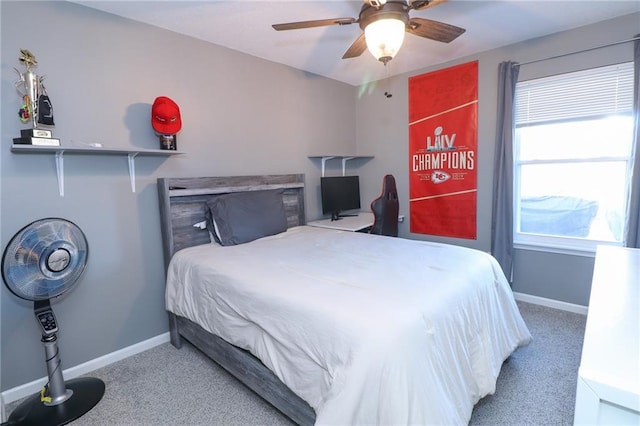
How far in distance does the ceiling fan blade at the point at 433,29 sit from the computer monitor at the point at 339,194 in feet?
6.22

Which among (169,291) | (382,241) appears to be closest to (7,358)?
(169,291)

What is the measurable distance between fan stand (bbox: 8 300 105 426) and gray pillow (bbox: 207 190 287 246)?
45.0 inches

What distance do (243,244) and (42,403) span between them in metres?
1.47

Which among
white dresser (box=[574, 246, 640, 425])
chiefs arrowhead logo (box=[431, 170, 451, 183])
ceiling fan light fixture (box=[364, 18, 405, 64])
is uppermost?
ceiling fan light fixture (box=[364, 18, 405, 64])

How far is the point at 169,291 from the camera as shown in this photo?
224 cm

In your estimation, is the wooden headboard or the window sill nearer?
the wooden headboard

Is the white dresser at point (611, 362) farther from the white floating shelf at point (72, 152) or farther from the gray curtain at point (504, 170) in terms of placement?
the white floating shelf at point (72, 152)

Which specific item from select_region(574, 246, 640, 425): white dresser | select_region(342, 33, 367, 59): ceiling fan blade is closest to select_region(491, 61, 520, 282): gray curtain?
select_region(342, 33, 367, 59): ceiling fan blade

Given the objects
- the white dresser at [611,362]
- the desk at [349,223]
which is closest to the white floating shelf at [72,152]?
the desk at [349,223]

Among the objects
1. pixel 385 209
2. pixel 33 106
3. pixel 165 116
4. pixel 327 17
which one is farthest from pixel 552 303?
pixel 33 106

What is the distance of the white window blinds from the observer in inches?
98.0

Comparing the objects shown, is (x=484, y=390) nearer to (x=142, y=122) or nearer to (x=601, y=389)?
(x=601, y=389)

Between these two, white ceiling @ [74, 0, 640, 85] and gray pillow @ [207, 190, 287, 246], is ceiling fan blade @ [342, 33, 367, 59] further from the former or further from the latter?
gray pillow @ [207, 190, 287, 246]

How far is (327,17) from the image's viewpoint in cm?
226
